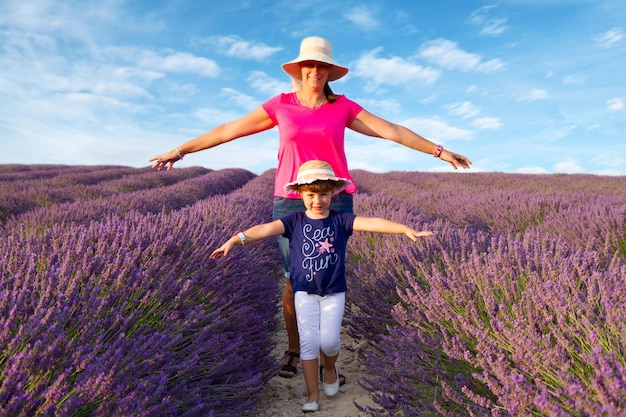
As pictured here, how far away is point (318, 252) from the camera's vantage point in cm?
246

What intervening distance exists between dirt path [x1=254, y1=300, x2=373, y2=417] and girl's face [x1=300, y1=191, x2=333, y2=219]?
984mm

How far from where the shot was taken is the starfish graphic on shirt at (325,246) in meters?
2.46

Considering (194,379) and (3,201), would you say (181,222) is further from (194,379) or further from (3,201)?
(3,201)

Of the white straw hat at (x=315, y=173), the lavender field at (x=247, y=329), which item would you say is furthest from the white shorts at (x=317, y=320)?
the white straw hat at (x=315, y=173)

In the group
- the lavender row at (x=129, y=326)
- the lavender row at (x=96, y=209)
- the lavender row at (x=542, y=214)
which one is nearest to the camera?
the lavender row at (x=129, y=326)

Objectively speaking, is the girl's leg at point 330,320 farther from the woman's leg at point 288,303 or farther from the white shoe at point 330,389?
the woman's leg at point 288,303

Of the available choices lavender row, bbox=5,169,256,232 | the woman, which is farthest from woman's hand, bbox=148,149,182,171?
lavender row, bbox=5,169,256,232

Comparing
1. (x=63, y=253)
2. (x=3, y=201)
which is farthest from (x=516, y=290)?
(x=3, y=201)

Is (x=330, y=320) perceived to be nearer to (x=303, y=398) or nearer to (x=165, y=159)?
(x=303, y=398)

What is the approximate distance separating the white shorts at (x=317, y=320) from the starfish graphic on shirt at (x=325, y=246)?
0.78ft

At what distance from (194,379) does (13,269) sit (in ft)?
3.19

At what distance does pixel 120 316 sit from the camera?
69.4 inches

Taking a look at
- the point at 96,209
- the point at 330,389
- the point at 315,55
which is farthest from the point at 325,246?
the point at 96,209

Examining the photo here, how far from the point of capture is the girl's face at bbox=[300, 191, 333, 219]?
2428 millimetres
